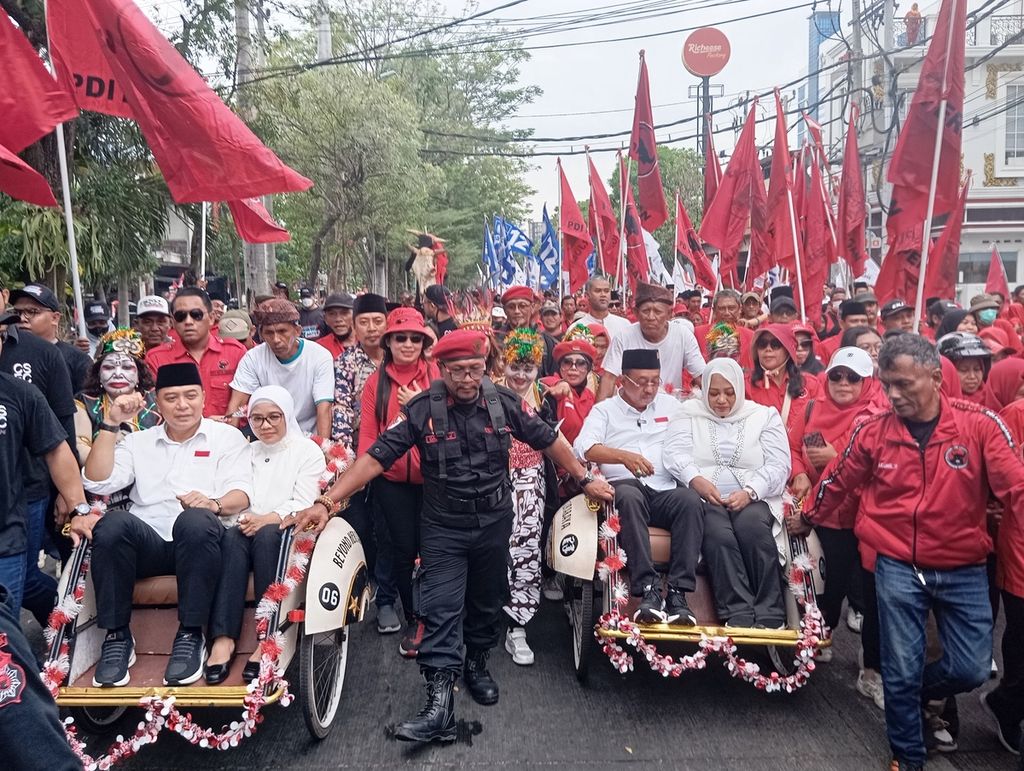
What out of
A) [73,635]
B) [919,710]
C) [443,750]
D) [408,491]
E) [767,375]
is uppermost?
[767,375]

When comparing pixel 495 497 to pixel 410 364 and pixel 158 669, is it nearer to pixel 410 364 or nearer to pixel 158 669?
pixel 410 364

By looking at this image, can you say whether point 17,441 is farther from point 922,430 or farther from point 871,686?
point 871,686

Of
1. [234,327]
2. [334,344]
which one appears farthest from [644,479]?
[234,327]

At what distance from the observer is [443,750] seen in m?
3.78

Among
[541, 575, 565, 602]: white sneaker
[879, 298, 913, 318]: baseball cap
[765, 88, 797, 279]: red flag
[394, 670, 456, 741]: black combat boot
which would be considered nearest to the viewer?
[394, 670, 456, 741]: black combat boot

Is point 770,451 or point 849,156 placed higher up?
point 849,156

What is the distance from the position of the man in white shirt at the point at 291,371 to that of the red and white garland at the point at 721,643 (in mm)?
2195

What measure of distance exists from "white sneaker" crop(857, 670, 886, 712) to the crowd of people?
16mm

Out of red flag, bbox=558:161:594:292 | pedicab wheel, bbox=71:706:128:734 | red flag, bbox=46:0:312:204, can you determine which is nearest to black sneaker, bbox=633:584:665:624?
pedicab wheel, bbox=71:706:128:734

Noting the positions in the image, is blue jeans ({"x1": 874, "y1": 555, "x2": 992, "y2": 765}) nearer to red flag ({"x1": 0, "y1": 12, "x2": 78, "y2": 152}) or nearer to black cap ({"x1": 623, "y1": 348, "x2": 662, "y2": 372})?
black cap ({"x1": 623, "y1": 348, "x2": 662, "y2": 372})

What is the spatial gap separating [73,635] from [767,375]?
435 cm

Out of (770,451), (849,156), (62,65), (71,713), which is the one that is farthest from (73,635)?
(849,156)

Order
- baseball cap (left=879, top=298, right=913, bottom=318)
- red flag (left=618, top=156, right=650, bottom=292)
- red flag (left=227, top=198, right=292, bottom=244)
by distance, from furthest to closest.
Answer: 1. red flag (left=618, top=156, right=650, bottom=292)
2. baseball cap (left=879, top=298, right=913, bottom=318)
3. red flag (left=227, top=198, right=292, bottom=244)

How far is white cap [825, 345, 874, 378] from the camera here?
4.66m
